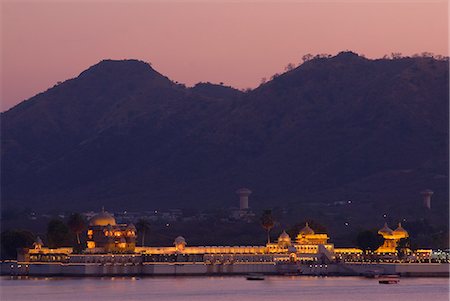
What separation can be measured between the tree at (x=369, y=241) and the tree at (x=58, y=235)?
1220 inches

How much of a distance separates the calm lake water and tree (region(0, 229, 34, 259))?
44.0ft

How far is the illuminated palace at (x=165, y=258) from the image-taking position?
589 ft

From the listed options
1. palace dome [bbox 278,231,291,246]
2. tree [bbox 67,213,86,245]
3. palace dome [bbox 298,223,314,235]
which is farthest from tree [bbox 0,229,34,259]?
palace dome [bbox 298,223,314,235]

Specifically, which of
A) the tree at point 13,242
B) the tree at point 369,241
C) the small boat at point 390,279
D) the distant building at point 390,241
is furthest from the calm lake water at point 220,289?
the tree at point 13,242

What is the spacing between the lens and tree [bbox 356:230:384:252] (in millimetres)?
187750

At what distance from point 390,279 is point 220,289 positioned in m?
25.8

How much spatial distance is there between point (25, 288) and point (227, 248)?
37.4 meters

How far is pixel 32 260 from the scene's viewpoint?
7101 inches

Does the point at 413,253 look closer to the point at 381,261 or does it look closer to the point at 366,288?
the point at 381,261

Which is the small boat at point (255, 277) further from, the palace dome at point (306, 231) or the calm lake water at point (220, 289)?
the palace dome at point (306, 231)

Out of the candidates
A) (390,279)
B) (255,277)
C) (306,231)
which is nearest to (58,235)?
(306,231)

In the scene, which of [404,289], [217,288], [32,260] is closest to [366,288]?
[404,289]

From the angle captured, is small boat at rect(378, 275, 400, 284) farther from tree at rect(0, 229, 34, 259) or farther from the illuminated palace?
tree at rect(0, 229, 34, 259)

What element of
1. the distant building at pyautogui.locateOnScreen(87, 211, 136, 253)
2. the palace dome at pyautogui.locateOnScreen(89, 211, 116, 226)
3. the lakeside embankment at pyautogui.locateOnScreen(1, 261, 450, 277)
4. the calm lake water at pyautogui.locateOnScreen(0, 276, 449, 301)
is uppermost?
the palace dome at pyautogui.locateOnScreen(89, 211, 116, 226)
